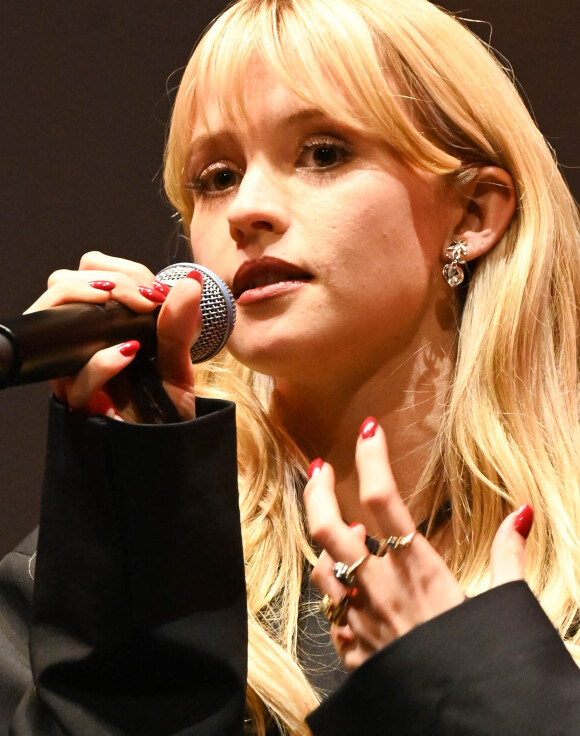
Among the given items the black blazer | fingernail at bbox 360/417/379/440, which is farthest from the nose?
fingernail at bbox 360/417/379/440

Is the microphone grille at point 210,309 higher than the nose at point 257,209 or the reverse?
the reverse

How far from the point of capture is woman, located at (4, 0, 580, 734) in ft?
3.03

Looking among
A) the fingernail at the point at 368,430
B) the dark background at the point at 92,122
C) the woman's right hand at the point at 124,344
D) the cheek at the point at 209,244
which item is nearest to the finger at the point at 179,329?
the woman's right hand at the point at 124,344

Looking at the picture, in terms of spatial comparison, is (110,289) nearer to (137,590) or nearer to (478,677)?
(137,590)

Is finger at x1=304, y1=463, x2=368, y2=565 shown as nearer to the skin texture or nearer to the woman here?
the woman

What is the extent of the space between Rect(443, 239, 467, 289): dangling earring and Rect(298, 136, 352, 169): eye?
0.19 meters

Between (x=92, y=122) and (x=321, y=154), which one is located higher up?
(x=321, y=154)

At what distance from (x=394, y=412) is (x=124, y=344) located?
526 mm

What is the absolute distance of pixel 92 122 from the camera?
67.9 inches

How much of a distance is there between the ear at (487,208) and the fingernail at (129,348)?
589mm

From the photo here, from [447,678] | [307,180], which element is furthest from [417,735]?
[307,180]

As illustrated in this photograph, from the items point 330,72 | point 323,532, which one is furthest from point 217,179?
point 323,532

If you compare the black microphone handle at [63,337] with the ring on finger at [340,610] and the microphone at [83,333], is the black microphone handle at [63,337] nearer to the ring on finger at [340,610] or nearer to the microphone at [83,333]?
the microphone at [83,333]

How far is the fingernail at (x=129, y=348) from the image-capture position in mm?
877
